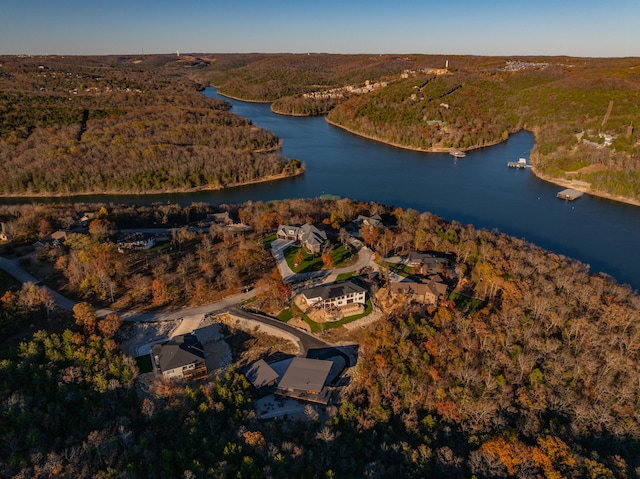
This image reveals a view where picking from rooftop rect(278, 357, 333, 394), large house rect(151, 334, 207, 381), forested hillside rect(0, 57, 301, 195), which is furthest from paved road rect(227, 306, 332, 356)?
forested hillside rect(0, 57, 301, 195)

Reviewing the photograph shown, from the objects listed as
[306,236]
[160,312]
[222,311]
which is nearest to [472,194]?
[306,236]

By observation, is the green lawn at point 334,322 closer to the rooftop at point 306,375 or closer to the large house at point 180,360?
the rooftop at point 306,375

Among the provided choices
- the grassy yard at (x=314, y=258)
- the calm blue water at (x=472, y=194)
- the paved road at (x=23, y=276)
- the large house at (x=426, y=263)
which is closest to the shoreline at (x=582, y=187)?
the calm blue water at (x=472, y=194)

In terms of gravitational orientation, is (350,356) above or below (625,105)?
below

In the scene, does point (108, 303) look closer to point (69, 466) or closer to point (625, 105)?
point (69, 466)

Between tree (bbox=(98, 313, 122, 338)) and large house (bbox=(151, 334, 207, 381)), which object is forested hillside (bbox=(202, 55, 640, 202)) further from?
tree (bbox=(98, 313, 122, 338))

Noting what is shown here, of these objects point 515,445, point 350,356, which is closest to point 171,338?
point 350,356
